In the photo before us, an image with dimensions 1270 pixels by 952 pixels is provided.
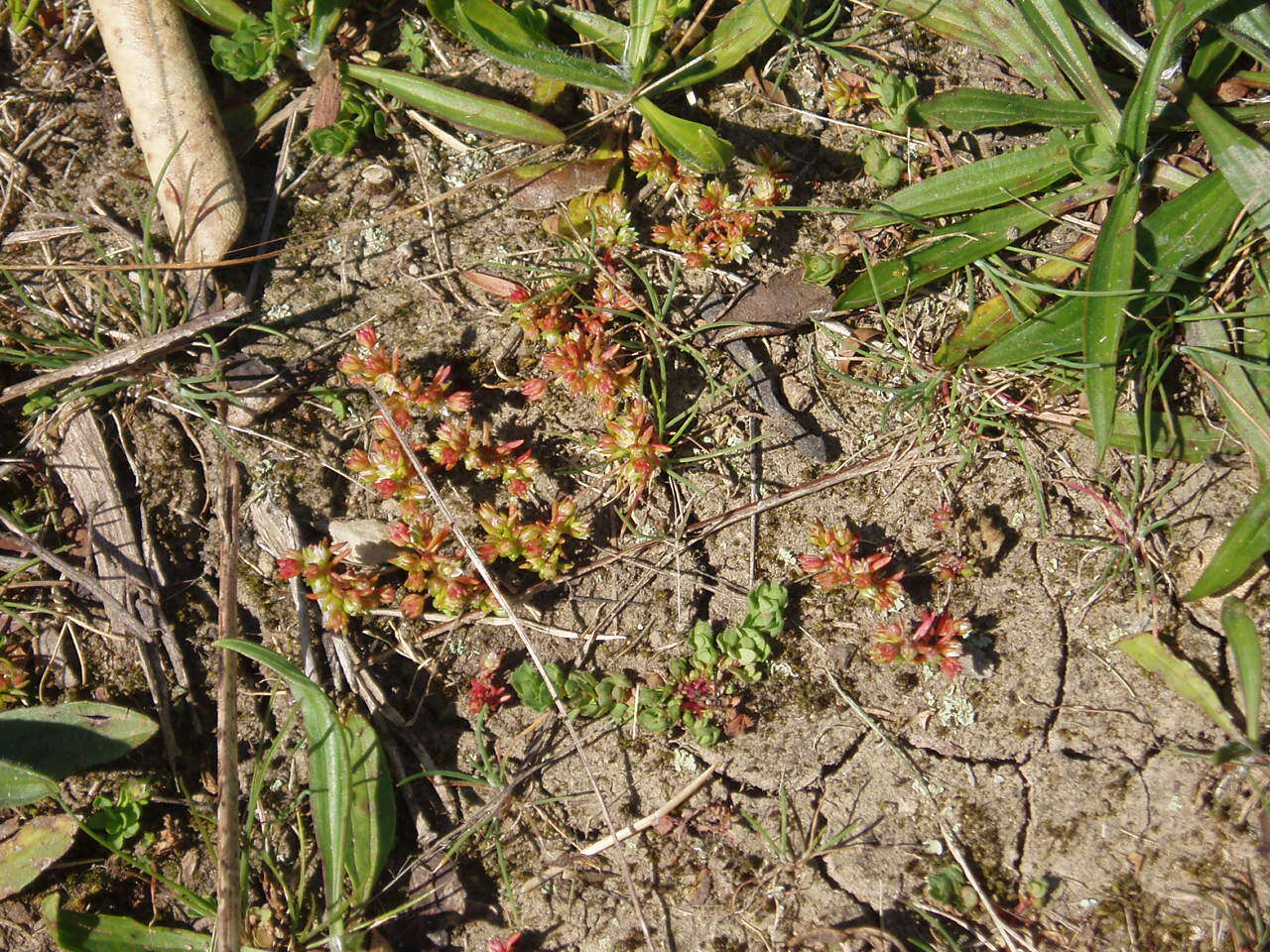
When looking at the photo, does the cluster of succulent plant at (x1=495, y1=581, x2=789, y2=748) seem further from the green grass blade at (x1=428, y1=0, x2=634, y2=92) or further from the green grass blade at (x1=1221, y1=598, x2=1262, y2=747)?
the green grass blade at (x1=428, y1=0, x2=634, y2=92)

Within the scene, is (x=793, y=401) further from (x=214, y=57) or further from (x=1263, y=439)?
(x=214, y=57)

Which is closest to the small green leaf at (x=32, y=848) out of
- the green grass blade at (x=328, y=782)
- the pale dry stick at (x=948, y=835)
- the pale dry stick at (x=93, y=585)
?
the pale dry stick at (x=93, y=585)

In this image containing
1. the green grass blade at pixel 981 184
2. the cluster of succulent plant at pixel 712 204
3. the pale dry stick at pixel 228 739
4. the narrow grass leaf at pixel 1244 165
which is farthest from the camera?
the cluster of succulent plant at pixel 712 204

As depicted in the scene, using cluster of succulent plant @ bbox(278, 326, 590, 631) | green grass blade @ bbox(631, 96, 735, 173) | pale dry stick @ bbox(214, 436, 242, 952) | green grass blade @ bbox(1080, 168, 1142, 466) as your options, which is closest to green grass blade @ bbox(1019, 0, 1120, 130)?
green grass blade @ bbox(1080, 168, 1142, 466)

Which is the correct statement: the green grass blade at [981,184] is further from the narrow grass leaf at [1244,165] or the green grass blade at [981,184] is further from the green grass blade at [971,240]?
the narrow grass leaf at [1244,165]

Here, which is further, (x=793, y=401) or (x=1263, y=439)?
(x=793, y=401)

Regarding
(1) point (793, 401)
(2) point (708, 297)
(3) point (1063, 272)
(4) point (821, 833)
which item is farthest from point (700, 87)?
(4) point (821, 833)
